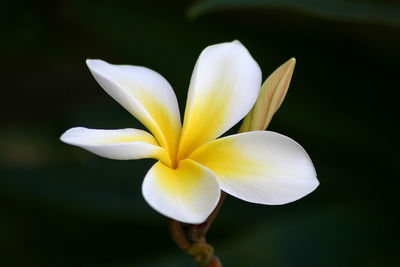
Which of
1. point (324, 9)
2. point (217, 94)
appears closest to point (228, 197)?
point (324, 9)

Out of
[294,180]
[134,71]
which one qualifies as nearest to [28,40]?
[134,71]

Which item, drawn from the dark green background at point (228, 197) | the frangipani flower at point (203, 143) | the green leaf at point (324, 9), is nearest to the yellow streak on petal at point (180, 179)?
the frangipani flower at point (203, 143)

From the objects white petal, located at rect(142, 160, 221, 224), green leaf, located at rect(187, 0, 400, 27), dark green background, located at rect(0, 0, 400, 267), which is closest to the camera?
white petal, located at rect(142, 160, 221, 224)

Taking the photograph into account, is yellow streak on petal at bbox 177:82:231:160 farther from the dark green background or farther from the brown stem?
the dark green background

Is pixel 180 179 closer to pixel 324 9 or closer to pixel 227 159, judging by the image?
pixel 227 159

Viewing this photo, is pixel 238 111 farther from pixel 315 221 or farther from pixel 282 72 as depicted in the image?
pixel 315 221

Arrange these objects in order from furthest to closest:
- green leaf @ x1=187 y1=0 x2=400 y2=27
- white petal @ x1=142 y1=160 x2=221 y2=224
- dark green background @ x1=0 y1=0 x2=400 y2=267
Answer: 1. dark green background @ x1=0 y1=0 x2=400 y2=267
2. green leaf @ x1=187 y1=0 x2=400 y2=27
3. white petal @ x1=142 y1=160 x2=221 y2=224

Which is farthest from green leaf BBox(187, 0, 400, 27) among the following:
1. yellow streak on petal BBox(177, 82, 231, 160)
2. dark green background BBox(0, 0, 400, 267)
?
yellow streak on petal BBox(177, 82, 231, 160)
